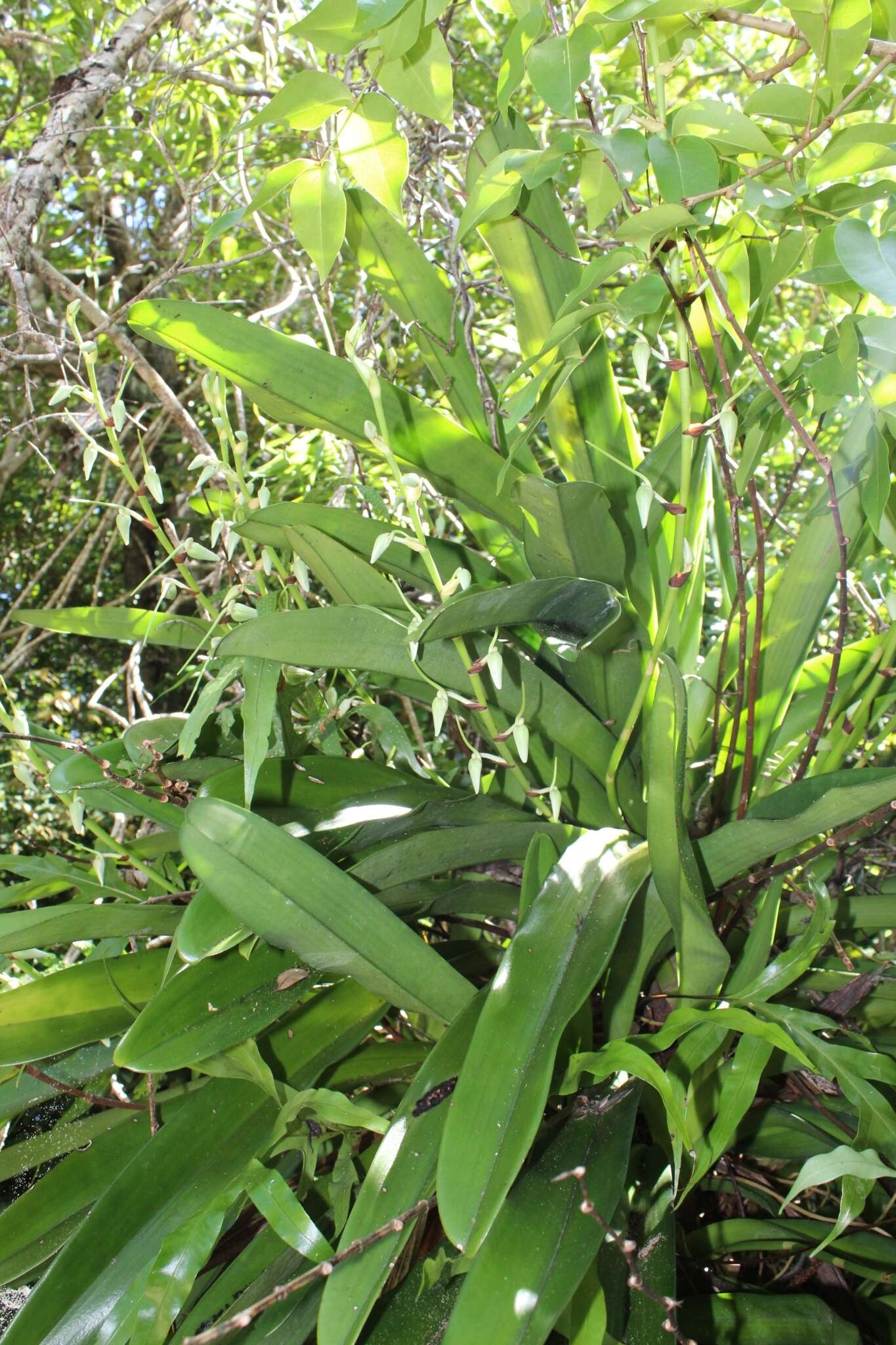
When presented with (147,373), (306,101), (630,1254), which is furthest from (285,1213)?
(147,373)

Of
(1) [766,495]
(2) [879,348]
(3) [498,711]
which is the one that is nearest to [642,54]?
(2) [879,348]

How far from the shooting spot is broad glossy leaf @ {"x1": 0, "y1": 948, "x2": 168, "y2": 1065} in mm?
562

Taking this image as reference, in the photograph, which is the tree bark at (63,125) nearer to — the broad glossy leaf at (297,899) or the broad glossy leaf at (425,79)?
the broad glossy leaf at (425,79)

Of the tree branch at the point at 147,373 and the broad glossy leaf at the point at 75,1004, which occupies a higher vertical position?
the tree branch at the point at 147,373

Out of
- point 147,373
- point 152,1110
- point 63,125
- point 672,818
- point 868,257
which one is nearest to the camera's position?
point 868,257

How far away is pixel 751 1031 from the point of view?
1.42ft

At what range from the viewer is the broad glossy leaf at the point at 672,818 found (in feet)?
1.48

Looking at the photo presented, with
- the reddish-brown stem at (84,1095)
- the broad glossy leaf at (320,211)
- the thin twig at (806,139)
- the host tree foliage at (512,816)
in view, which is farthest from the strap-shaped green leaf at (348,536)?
the reddish-brown stem at (84,1095)

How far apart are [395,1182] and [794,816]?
0.26 metres

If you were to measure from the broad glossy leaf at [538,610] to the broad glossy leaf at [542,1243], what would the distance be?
25 centimetres

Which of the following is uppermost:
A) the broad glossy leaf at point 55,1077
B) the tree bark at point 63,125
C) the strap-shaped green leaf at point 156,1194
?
the tree bark at point 63,125

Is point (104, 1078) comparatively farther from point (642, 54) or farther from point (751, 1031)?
point (642, 54)

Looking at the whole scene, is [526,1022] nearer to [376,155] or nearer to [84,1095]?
[84,1095]

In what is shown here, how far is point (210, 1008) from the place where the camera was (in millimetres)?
503
